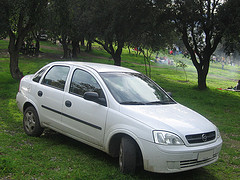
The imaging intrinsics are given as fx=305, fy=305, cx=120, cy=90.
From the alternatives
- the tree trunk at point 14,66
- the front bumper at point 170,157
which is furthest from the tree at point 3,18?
the front bumper at point 170,157

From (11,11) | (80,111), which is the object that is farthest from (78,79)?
(11,11)

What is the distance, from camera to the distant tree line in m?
15.1

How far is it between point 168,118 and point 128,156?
33.0 inches

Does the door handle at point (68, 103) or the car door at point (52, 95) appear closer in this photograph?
the door handle at point (68, 103)

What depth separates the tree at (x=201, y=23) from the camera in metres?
16.7

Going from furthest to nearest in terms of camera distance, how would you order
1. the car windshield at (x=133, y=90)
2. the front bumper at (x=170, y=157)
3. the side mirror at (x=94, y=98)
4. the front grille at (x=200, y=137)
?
the car windshield at (x=133, y=90), the side mirror at (x=94, y=98), the front grille at (x=200, y=137), the front bumper at (x=170, y=157)

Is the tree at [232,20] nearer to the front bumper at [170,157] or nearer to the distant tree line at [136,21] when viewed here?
the distant tree line at [136,21]

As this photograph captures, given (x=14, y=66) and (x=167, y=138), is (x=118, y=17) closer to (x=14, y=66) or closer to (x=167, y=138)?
(x=14, y=66)

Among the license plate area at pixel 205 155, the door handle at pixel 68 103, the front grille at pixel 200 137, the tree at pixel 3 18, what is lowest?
the license plate area at pixel 205 155

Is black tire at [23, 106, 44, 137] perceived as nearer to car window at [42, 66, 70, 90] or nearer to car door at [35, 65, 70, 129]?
car door at [35, 65, 70, 129]

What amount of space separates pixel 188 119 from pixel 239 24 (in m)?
11.5

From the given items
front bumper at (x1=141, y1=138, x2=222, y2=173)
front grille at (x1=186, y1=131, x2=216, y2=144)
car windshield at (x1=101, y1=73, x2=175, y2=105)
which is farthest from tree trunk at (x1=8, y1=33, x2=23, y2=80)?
front grille at (x1=186, y1=131, x2=216, y2=144)

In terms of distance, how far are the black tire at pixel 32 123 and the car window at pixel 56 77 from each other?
27.0 inches

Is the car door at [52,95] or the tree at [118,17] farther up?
the tree at [118,17]
